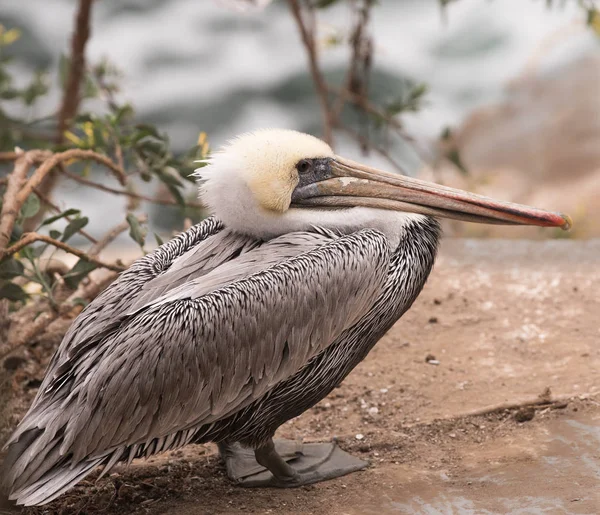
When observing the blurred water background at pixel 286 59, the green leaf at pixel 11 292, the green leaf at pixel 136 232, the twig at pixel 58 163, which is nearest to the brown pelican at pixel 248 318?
the green leaf at pixel 136 232

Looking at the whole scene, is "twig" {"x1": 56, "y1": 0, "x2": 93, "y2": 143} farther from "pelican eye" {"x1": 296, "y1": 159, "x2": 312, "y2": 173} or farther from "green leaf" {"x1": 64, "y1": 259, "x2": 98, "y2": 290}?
"pelican eye" {"x1": 296, "y1": 159, "x2": 312, "y2": 173}

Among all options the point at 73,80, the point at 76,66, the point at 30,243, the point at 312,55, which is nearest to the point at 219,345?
the point at 30,243

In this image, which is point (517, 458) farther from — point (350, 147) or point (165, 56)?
point (165, 56)

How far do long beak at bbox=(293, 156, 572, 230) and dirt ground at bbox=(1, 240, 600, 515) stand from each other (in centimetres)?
81

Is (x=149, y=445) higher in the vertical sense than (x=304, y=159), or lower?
lower

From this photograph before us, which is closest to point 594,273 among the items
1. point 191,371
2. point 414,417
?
point 414,417

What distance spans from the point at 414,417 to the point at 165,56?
886 cm

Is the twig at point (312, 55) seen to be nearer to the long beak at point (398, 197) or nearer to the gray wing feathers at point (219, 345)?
the long beak at point (398, 197)

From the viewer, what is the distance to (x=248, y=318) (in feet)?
8.75

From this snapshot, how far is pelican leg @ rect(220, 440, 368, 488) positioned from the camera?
3.04m

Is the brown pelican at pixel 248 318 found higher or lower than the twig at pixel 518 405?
higher

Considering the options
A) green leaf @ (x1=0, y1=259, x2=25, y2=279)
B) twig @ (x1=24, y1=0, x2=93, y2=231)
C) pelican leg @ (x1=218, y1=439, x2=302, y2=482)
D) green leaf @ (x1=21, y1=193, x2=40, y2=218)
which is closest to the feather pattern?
pelican leg @ (x1=218, y1=439, x2=302, y2=482)

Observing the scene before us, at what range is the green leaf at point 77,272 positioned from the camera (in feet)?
11.6

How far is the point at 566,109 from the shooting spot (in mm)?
9391
